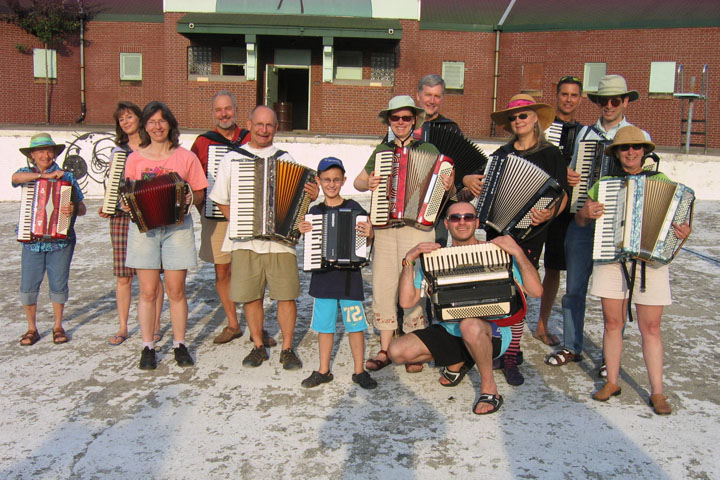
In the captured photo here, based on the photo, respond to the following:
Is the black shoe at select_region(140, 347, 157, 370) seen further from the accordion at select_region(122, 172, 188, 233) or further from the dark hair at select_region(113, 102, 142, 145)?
the dark hair at select_region(113, 102, 142, 145)

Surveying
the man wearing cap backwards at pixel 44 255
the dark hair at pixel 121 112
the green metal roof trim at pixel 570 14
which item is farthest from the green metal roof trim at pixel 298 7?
the dark hair at pixel 121 112

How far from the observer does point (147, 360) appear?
14.5 feet

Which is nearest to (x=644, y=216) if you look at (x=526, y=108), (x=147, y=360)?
(x=526, y=108)

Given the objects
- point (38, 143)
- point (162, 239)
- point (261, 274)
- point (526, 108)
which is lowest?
point (261, 274)

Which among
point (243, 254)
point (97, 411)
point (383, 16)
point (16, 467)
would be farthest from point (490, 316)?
point (383, 16)

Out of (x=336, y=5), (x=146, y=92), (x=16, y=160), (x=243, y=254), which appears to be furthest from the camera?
(x=146, y=92)

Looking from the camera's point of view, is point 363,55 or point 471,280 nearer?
point 471,280

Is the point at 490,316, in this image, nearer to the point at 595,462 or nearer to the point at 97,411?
the point at 595,462

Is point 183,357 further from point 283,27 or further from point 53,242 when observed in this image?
point 283,27

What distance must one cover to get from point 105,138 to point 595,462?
14.2 meters

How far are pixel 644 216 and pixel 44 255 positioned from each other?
15.2 ft

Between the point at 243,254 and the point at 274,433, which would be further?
the point at 243,254

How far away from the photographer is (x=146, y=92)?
22562 mm

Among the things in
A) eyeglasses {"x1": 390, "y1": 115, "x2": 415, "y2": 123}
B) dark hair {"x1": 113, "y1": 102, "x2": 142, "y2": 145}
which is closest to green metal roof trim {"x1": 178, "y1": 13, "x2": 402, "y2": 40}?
dark hair {"x1": 113, "y1": 102, "x2": 142, "y2": 145}
